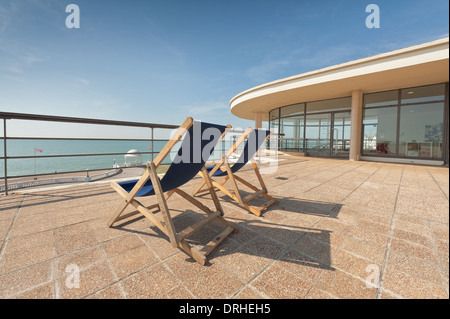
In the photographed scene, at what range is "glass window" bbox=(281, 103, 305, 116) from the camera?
11.7 metres

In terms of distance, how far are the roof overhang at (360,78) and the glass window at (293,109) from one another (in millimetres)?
642

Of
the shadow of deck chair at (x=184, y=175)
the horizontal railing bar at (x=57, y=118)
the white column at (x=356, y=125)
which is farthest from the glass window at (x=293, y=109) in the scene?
the shadow of deck chair at (x=184, y=175)

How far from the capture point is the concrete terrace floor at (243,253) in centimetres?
120

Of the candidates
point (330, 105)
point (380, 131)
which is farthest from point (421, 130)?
point (330, 105)

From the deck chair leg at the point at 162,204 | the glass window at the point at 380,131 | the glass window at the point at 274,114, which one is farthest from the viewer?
the glass window at the point at 274,114

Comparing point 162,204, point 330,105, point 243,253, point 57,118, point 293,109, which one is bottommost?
point 243,253

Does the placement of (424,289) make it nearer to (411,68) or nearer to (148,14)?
(411,68)

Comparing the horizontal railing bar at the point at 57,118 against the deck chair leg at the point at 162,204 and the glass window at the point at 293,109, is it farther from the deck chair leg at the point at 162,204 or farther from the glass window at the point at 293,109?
the glass window at the point at 293,109

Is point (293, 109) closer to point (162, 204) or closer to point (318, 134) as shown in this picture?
point (318, 134)

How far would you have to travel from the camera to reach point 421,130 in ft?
25.4

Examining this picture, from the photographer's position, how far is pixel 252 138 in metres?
2.75

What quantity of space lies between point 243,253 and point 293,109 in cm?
1228

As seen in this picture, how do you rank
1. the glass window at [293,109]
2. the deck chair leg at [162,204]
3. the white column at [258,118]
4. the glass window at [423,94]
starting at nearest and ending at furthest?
1. the deck chair leg at [162,204]
2. the glass window at [423,94]
3. the glass window at [293,109]
4. the white column at [258,118]

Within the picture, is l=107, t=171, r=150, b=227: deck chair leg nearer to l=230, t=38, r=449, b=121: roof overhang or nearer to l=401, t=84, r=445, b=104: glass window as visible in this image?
l=230, t=38, r=449, b=121: roof overhang
